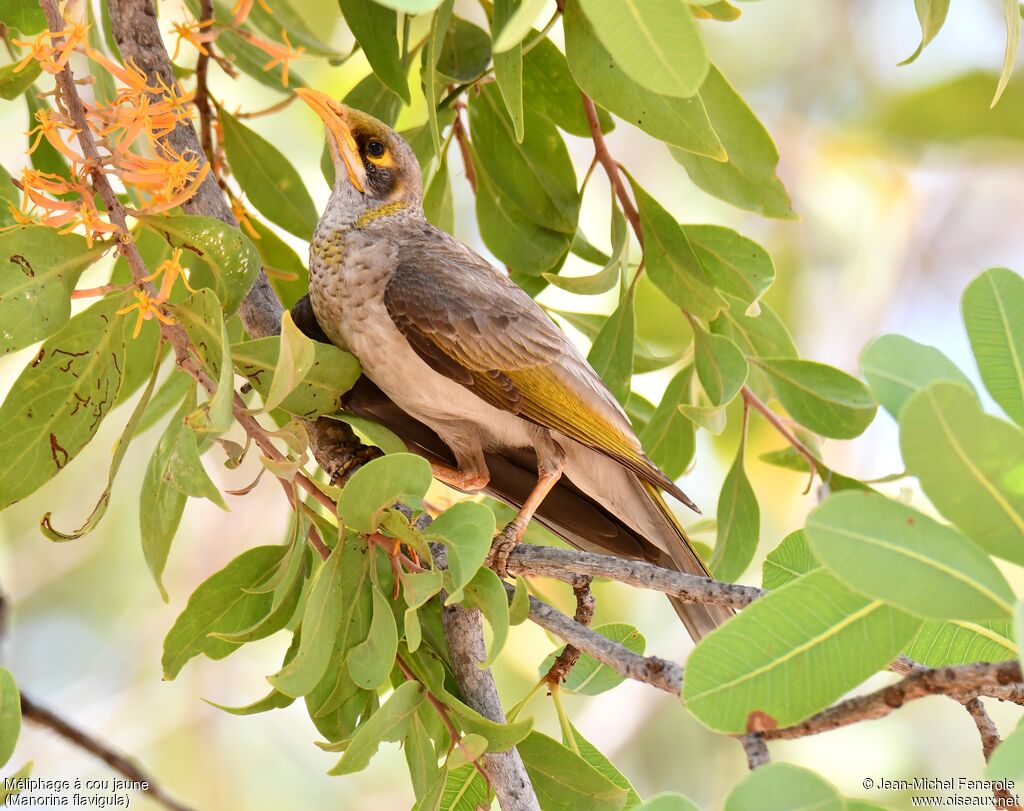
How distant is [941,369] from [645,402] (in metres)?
1.96

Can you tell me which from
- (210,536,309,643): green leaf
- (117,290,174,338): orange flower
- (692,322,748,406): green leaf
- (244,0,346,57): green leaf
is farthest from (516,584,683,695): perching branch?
(244,0,346,57): green leaf

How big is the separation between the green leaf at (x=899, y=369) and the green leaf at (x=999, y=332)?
9 centimetres

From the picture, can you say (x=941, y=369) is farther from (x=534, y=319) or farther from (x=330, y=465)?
(x=534, y=319)

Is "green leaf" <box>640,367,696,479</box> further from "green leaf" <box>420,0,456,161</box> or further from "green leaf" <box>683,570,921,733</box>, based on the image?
"green leaf" <box>683,570,921,733</box>

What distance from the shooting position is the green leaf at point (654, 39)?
1566mm

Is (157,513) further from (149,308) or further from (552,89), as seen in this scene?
(552,89)

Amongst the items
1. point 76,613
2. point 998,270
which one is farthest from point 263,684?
point 998,270

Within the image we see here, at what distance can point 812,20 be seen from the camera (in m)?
8.85

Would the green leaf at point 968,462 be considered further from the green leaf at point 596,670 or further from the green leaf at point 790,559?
the green leaf at point 596,670

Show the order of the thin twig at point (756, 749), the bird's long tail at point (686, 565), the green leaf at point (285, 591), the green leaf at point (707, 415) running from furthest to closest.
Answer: the bird's long tail at point (686, 565) → the green leaf at point (707, 415) → the green leaf at point (285, 591) → the thin twig at point (756, 749)

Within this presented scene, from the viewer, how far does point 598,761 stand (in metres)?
2.52

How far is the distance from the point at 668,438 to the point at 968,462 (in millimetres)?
1814

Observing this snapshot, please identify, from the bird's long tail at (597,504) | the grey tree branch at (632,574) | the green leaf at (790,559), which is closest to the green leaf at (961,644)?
the green leaf at (790,559)

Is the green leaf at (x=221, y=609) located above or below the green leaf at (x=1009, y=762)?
below
